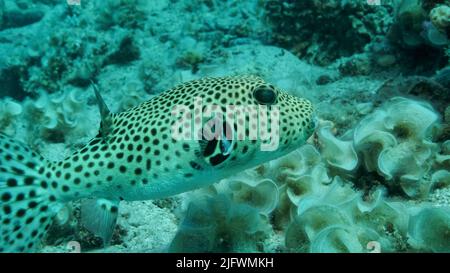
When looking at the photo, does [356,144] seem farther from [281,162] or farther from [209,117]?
[209,117]

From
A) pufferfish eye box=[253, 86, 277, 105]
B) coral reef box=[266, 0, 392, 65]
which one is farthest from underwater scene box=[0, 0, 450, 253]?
coral reef box=[266, 0, 392, 65]

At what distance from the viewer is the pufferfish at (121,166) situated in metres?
2.99

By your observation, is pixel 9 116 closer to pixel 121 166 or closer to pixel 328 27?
pixel 121 166

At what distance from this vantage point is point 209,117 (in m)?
3.09

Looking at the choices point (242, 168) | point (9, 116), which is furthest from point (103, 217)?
Result: point (9, 116)

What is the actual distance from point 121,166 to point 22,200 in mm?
811

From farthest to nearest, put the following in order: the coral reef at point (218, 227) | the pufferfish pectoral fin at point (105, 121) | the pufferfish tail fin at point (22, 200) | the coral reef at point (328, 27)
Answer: the coral reef at point (328, 27)
the coral reef at point (218, 227)
the pufferfish pectoral fin at point (105, 121)
the pufferfish tail fin at point (22, 200)

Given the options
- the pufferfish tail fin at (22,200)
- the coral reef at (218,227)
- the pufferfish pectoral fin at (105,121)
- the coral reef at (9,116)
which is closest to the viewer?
the pufferfish tail fin at (22,200)

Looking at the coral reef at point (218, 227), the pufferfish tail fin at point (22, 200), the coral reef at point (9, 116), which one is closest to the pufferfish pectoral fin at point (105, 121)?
the pufferfish tail fin at point (22, 200)

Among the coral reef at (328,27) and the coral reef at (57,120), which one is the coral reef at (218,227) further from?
the coral reef at (328,27)

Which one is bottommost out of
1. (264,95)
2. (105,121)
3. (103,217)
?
(103,217)

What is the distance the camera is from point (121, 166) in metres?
3.02
